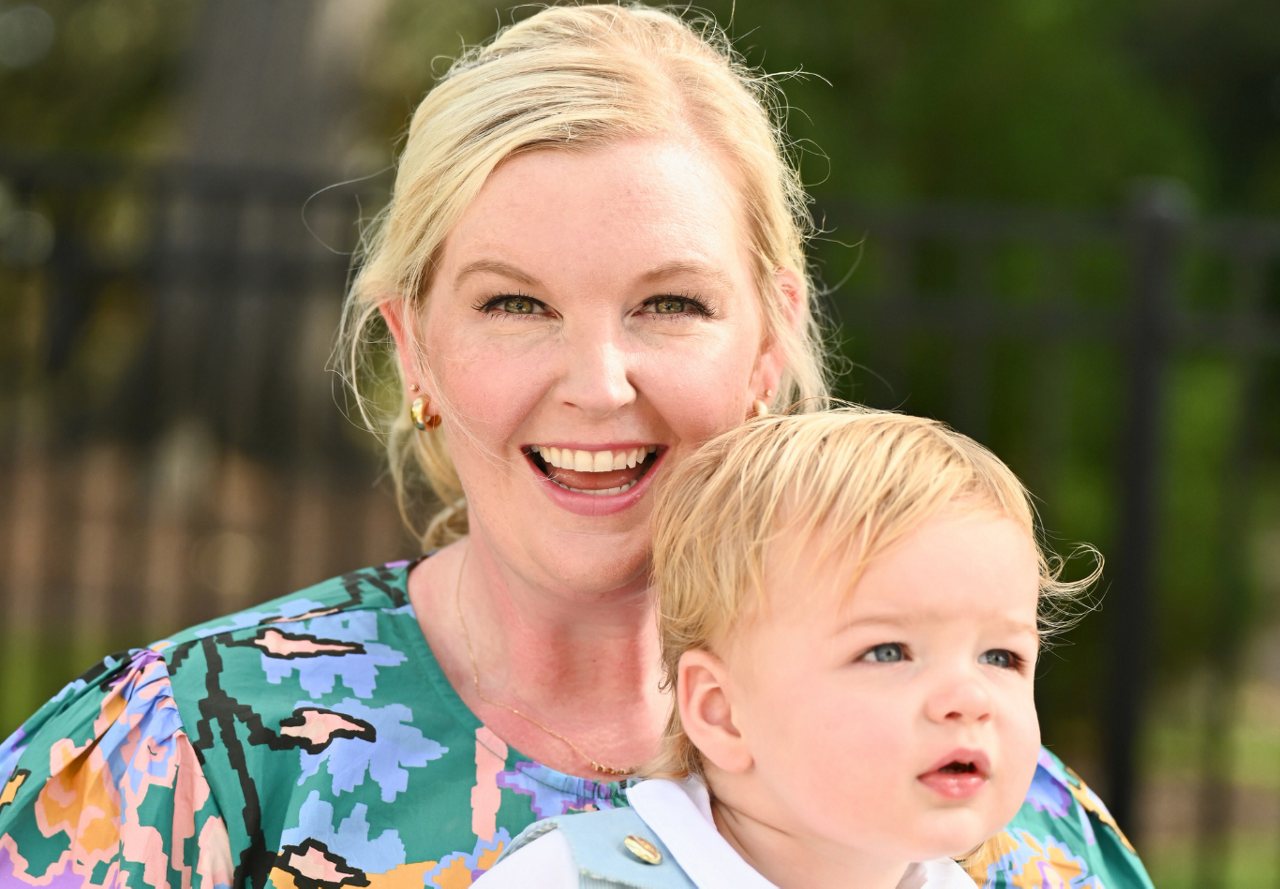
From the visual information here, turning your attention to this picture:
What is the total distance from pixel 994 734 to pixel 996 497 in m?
0.26

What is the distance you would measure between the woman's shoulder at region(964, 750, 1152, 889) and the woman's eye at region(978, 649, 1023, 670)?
0.44 meters

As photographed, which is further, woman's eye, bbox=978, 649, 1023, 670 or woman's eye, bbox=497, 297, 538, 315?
woman's eye, bbox=497, 297, 538, 315

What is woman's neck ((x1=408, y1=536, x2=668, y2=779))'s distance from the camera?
6.01 feet

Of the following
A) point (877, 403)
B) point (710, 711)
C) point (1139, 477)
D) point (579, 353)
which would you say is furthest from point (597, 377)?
point (877, 403)

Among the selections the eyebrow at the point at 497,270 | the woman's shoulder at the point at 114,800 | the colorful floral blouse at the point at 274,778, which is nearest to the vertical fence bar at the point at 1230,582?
the colorful floral blouse at the point at 274,778

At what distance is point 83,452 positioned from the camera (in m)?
6.10

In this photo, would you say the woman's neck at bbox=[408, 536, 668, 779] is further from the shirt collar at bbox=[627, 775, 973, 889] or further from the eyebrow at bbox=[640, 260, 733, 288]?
the eyebrow at bbox=[640, 260, 733, 288]

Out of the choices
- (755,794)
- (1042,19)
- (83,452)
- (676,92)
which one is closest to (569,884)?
(755,794)

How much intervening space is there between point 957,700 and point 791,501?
281mm

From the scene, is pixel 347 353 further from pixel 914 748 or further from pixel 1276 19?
pixel 1276 19

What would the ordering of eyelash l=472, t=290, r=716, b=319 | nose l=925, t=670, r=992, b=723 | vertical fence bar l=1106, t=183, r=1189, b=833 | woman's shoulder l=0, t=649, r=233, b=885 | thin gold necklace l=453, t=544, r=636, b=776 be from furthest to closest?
vertical fence bar l=1106, t=183, r=1189, b=833, thin gold necklace l=453, t=544, r=636, b=776, eyelash l=472, t=290, r=716, b=319, woman's shoulder l=0, t=649, r=233, b=885, nose l=925, t=670, r=992, b=723

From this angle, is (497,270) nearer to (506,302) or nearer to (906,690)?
(506,302)

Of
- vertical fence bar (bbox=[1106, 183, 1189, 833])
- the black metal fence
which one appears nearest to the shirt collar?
the black metal fence

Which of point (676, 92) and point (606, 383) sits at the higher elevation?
point (676, 92)
